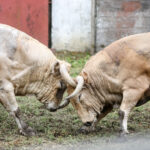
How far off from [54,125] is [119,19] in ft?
20.8

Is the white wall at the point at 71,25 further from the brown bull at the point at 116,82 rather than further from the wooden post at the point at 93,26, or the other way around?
the brown bull at the point at 116,82

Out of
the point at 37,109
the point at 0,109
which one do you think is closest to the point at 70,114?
the point at 37,109

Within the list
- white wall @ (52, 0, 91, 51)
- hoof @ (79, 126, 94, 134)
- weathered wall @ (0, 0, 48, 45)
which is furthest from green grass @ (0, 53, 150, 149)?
white wall @ (52, 0, 91, 51)

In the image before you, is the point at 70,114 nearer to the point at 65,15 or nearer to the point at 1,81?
the point at 1,81

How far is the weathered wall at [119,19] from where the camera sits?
1419cm

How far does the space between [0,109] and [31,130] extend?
185 cm

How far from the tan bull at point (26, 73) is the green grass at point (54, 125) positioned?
0.32 meters

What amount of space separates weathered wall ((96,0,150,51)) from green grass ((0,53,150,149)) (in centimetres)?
460

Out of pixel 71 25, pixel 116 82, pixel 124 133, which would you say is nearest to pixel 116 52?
pixel 116 82

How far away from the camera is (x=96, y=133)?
8.31 metres

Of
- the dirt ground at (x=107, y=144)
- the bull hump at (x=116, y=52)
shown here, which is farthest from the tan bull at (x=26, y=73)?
the dirt ground at (x=107, y=144)

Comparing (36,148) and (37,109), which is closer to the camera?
(36,148)

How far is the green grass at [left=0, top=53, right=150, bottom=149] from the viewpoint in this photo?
7.70m

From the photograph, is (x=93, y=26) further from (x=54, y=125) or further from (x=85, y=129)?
(x=85, y=129)
